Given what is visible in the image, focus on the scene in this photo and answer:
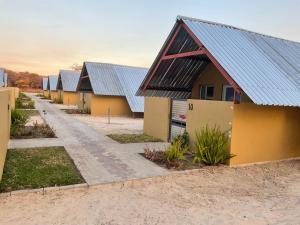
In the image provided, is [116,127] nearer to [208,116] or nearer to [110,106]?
[110,106]

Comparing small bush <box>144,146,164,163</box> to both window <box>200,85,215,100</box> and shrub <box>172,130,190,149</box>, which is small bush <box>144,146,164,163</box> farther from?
window <box>200,85,215,100</box>

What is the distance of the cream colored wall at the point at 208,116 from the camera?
976 centimetres

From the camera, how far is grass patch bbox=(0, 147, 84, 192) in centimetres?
715

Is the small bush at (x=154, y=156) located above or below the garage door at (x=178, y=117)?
below

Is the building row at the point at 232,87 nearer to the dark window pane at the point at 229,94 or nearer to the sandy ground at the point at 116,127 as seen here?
the dark window pane at the point at 229,94

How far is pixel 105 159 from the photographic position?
32.2 feet

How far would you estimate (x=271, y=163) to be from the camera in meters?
10.4

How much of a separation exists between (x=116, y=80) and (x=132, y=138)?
1399cm

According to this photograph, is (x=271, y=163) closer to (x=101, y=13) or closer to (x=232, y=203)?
(x=232, y=203)

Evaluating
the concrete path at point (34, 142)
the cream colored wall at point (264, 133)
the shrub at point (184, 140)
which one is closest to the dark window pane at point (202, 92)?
the shrub at point (184, 140)

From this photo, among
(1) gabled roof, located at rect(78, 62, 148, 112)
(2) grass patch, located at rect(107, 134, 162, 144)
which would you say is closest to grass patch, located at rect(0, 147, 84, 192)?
(2) grass patch, located at rect(107, 134, 162, 144)

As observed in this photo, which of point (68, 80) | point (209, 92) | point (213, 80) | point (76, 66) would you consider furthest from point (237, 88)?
point (76, 66)

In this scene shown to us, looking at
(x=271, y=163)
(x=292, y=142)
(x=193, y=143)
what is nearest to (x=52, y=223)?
(x=193, y=143)

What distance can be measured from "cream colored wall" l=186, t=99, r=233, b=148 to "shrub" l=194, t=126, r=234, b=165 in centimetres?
41
